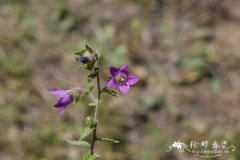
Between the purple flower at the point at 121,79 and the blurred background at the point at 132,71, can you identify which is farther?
the blurred background at the point at 132,71

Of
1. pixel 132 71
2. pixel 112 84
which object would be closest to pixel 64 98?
pixel 112 84

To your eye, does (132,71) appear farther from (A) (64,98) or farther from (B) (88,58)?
(B) (88,58)

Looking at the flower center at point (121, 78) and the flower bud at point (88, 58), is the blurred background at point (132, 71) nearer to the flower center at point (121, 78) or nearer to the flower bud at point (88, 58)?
the flower center at point (121, 78)

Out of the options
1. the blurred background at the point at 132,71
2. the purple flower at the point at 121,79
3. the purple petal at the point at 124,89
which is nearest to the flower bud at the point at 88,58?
the purple flower at the point at 121,79

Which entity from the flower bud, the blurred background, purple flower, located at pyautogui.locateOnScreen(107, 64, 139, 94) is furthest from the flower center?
the blurred background

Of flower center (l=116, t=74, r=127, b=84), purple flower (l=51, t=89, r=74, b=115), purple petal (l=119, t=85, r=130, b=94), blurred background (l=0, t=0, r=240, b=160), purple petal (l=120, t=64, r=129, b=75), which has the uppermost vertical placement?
blurred background (l=0, t=0, r=240, b=160)

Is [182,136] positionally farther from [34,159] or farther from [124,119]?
[34,159]

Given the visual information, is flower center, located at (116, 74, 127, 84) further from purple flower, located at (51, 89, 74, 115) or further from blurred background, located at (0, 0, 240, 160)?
blurred background, located at (0, 0, 240, 160)
